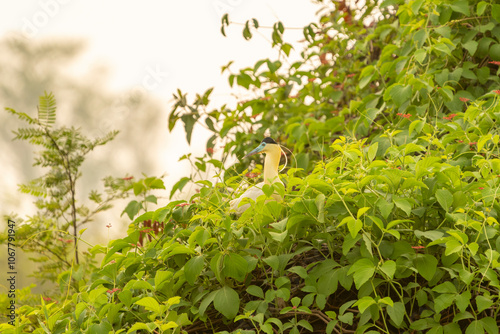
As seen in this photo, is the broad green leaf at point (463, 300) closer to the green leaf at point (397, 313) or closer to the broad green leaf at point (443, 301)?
the broad green leaf at point (443, 301)

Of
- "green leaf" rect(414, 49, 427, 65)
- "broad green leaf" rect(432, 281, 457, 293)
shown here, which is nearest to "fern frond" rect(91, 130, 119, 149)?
"green leaf" rect(414, 49, 427, 65)

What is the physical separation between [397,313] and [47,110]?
2.81 meters

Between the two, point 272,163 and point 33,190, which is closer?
point 272,163

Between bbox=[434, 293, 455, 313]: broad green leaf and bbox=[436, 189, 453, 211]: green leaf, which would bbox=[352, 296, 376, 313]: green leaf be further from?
bbox=[436, 189, 453, 211]: green leaf

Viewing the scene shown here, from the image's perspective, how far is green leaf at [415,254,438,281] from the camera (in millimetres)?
1471

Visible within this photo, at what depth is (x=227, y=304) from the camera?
1.54m

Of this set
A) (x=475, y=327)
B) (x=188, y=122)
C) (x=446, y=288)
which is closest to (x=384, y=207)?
(x=446, y=288)

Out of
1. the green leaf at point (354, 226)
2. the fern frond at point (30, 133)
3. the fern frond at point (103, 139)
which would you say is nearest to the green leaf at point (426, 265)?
the green leaf at point (354, 226)

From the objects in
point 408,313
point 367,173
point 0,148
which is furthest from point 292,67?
point 0,148

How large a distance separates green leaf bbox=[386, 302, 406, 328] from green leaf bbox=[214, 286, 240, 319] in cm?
43

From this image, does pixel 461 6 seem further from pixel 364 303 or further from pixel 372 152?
pixel 364 303

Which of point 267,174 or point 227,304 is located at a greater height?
Result: point 267,174

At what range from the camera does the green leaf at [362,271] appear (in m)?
1.40

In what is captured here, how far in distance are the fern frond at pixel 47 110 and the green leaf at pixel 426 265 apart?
108 inches
